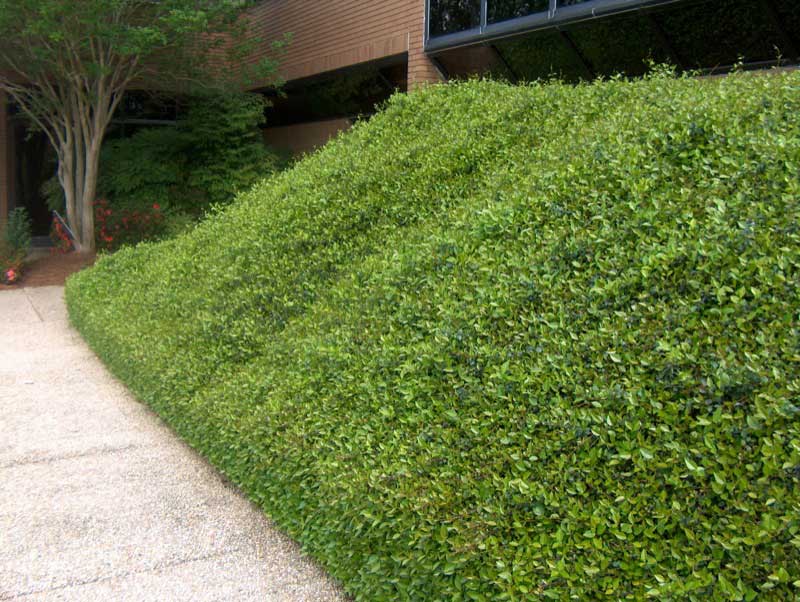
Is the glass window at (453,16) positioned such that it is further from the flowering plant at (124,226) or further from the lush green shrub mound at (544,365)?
the flowering plant at (124,226)

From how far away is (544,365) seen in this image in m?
3.47

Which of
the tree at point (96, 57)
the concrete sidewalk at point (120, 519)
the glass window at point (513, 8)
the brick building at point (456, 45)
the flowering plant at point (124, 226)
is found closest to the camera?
the concrete sidewalk at point (120, 519)

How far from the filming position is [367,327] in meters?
4.78

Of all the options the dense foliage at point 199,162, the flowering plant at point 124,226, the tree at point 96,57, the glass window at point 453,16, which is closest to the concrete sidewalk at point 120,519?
the glass window at point 453,16

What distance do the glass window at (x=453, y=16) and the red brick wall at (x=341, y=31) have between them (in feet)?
1.09

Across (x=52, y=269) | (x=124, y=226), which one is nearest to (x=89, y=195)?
(x=124, y=226)

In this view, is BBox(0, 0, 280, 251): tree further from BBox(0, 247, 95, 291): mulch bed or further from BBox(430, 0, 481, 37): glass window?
BBox(430, 0, 481, 37): glass window

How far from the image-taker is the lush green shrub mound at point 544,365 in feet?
8.82

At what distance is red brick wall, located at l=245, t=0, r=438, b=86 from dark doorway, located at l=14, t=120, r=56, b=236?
20.2 feet

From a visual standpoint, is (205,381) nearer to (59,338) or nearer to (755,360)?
(755,360)

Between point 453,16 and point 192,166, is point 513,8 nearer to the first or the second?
point 453,16

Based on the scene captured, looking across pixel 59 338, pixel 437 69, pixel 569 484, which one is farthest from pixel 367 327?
pixel 437 69

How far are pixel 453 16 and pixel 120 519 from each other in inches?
345

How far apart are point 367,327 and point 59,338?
624 cm
